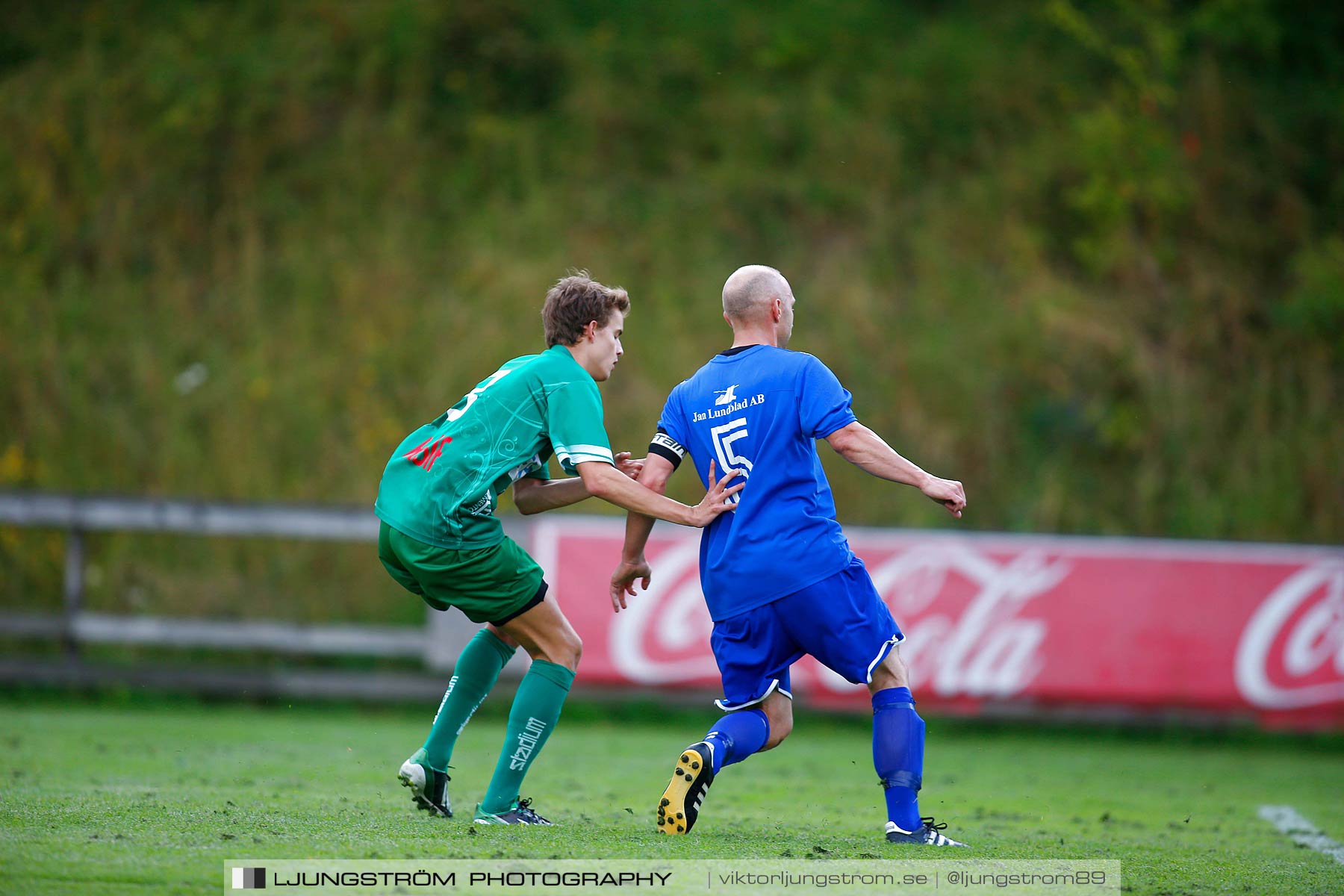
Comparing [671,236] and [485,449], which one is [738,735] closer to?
[485,449]

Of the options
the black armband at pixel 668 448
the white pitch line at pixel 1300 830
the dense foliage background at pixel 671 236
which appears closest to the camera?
the black armband at pixel 668 448

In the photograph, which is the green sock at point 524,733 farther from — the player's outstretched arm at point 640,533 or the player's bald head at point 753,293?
the player's bald head at point 753,293

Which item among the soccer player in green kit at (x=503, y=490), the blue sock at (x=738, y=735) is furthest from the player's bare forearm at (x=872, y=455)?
the blue sock at (x=738, y=735)

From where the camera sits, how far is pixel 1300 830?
5910 mm

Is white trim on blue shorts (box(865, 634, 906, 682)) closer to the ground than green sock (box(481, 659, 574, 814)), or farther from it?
farther from it

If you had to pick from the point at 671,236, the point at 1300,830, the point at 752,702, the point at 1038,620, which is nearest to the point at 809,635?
the point at 752,702

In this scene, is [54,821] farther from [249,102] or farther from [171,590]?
[249,102]

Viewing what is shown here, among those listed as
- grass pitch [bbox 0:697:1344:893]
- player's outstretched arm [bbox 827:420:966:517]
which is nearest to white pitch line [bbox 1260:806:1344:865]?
grass pitch [bbox 0:697:1344:893]

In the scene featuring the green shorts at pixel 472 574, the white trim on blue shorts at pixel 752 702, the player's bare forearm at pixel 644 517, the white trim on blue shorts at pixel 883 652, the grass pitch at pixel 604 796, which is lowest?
the grass pitch at pixel 604 796

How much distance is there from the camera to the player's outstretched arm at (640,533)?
15.7ft

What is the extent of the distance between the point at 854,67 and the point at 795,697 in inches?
371

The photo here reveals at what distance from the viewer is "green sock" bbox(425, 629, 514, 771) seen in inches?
193

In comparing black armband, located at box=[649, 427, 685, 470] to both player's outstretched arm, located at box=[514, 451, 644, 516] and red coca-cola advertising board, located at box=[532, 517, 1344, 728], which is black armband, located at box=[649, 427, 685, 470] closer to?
player's outstretched arm, located at box=[514, 451, 644, 516]

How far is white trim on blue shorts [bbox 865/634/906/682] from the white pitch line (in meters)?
1.92
